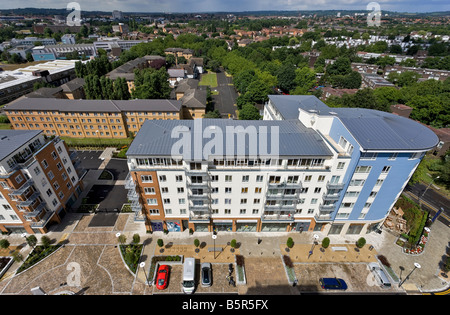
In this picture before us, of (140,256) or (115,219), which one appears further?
(115,219)

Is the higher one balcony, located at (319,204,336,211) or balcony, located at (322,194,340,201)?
balcony, located at (322,194,340,201)

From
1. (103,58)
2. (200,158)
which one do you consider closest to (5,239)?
(200,158)

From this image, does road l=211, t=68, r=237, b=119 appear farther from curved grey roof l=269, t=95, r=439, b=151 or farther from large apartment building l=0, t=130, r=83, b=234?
large apartment building l=0, t=130, r=83, b=234

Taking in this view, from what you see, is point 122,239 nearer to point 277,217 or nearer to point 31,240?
point 31,240

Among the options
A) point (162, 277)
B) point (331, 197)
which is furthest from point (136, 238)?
point (331, 197)

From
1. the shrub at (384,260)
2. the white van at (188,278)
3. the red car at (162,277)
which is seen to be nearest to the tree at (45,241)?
the red car at (162,277)

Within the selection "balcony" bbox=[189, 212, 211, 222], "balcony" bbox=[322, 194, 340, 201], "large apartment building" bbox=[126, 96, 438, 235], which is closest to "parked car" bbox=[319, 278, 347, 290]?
"large apartment building" bbox=[126, 96, 438, 235]

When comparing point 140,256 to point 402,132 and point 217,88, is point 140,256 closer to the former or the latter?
point 402,132
